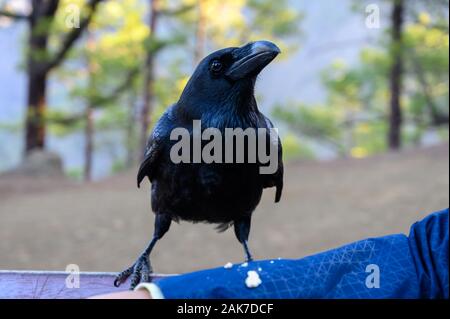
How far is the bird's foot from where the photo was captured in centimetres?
257

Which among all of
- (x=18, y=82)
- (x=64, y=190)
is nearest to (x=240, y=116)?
(x=64, y=190)

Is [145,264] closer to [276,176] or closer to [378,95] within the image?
[276,176]

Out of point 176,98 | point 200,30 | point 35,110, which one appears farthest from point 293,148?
point 176,98

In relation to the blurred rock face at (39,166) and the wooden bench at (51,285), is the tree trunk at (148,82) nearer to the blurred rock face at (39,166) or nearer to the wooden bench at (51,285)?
the blurred rock face at (39,166)

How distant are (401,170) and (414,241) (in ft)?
32.6

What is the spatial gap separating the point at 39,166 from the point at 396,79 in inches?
344

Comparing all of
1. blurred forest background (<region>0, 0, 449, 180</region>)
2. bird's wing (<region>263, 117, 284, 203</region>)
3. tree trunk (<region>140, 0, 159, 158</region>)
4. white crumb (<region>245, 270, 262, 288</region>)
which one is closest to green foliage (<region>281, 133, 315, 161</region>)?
blurred forest background (<region>0, 0, 449, 180</region>)

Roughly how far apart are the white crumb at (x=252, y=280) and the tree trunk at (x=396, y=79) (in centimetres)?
1177

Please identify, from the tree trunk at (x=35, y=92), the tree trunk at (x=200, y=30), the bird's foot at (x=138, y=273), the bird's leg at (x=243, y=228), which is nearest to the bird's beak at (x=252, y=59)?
the bird's leg at (x=243, y=228)

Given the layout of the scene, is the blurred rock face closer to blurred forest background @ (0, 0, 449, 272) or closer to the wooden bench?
blurred forest background @ (0, 0, 449, 272)

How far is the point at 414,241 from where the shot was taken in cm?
204

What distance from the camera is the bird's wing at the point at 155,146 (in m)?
2.49

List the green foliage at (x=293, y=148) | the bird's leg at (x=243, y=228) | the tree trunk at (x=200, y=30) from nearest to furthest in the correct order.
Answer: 1. the bird's leg at (x=243, y=228)
2. the tree trunk at (x=200, y=30)
3. the green foliage at (x=293, y=148)
